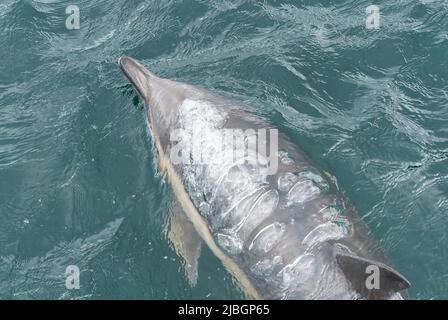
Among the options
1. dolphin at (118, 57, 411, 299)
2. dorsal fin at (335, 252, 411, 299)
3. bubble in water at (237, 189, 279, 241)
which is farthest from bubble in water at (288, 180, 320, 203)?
dorsal fin at (335, 252, 411, 299)

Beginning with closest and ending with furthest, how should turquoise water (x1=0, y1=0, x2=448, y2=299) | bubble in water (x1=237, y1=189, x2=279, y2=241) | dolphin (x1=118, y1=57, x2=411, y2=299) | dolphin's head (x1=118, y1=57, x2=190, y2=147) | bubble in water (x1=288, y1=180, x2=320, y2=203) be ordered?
dolphin (x1=118, y1=57, x2=411, y2=299) → bubble in water (x1=237, y1=189, x2=279, y2=241) → bubble in water (x1=288, y1=180, x2=320, y2=203) → turquoise water (x1=0, y1=0, x2=448, y2=299) → dolphin's head (x1=118, y1=57, x2=190, y2=147)

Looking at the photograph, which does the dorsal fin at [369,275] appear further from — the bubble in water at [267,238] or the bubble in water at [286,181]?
the bubble in water at [286,181]

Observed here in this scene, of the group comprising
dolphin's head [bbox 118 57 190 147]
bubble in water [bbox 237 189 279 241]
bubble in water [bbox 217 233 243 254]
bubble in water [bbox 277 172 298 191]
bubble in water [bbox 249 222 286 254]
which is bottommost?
bubble in water [bbox 217 233 243 254]

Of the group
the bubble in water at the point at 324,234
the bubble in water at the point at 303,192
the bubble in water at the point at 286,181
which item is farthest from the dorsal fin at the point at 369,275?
the bubble in water at the point at 286,181

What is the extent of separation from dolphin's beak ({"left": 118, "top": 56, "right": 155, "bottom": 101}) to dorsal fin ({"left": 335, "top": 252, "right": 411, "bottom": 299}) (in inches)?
193

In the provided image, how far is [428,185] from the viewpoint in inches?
406

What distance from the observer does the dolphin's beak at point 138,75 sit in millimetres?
11320

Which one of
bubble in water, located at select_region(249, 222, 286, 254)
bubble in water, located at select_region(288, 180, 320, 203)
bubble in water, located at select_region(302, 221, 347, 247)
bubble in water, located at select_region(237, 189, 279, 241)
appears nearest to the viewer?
bubble in water, located at select_region(302, 221, 347, 247)

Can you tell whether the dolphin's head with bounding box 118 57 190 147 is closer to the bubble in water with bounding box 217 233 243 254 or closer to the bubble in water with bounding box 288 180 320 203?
the bubble in water with bounding box 217 233 243 254

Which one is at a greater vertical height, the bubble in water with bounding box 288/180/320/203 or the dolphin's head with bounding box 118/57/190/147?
the dolphin's head with bounding box 118/57/190/147

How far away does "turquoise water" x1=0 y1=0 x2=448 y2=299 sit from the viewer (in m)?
9.70
